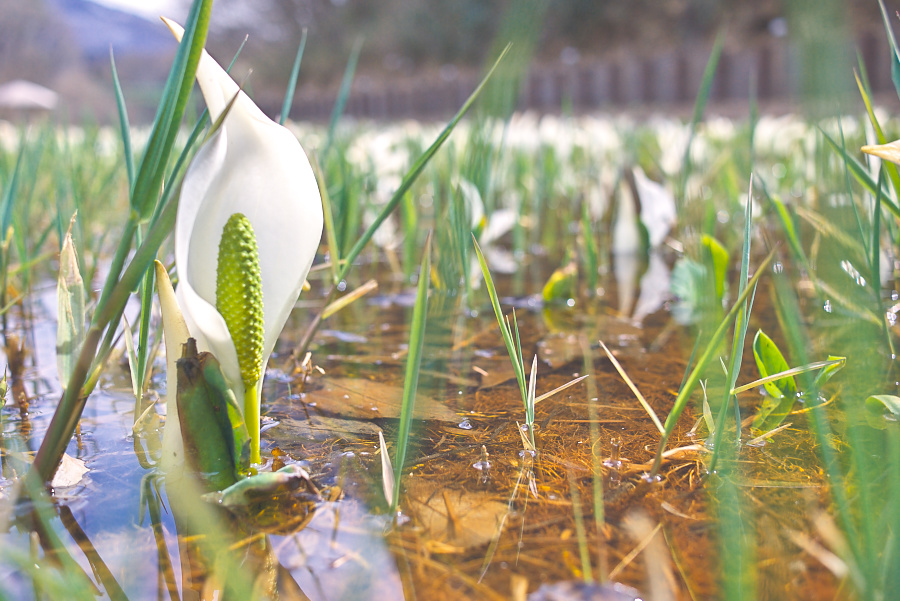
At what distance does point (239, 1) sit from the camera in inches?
883

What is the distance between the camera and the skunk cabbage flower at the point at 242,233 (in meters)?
0.48

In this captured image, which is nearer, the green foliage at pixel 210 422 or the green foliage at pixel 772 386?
the green foliage at pixel 210 422

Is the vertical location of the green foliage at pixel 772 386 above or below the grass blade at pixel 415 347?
below

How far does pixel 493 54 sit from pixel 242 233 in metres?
0.48

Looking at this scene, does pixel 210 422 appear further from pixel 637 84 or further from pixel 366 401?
pixel 637 84

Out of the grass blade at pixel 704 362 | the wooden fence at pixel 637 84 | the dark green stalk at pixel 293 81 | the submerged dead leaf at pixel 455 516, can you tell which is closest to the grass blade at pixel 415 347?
the submerged dead leaf at pixel 455 516

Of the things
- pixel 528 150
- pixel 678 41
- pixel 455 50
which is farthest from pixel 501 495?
pixel 455 50

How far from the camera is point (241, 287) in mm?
496

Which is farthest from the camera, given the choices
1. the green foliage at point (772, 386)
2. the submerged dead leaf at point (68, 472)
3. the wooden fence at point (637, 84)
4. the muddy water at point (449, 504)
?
the wooden fence at point (637, 84)

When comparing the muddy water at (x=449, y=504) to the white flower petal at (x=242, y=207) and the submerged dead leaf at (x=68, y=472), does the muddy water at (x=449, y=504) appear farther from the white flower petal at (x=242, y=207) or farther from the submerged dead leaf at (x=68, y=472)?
the white flower petal at (x=242, y=207)

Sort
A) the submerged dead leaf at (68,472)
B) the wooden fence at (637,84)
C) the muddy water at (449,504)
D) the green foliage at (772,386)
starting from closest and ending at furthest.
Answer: the muddy water at (449,504)
the submerged dead leaf at (68,472)
the green foliage at (772,386)
the wooden fence at (637,84)

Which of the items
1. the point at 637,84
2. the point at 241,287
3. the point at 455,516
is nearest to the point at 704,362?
the point at 455,516

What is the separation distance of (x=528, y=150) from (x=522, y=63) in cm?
182

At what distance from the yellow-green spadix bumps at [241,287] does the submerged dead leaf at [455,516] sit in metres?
0.17
